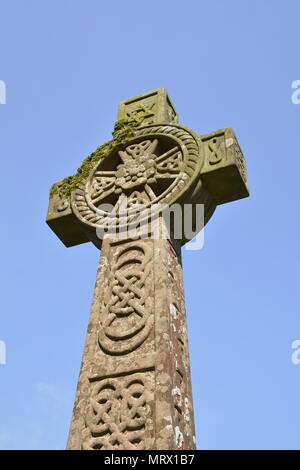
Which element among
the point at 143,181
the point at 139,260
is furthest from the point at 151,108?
the point at 139,260

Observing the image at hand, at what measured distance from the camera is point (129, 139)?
612 centimetres

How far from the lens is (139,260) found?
4777mm

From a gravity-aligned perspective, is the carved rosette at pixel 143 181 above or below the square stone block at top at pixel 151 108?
below

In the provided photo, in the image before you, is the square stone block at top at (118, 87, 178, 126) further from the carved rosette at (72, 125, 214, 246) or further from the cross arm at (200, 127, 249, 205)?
the cross arm at (200, 127, 249, 205)

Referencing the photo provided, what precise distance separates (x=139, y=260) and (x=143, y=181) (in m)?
1.05

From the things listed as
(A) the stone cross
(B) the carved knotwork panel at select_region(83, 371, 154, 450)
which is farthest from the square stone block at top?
(B) the carved knotwork panel at select_region(83, 371, 154, 450)

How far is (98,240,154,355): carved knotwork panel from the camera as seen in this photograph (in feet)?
13.7

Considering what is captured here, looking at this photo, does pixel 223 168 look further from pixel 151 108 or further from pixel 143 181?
pixel 151 108

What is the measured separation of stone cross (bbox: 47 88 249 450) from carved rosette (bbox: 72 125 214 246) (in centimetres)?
1

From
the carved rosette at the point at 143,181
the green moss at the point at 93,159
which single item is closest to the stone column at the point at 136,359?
the carved rosette at the point at 143,181

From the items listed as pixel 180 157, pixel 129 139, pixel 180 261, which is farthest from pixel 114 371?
pixel 129 139

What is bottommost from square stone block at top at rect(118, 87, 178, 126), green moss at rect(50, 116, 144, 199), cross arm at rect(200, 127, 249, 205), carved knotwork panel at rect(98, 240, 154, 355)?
carved knotwork panel at rect(98, 240, 154, 355)

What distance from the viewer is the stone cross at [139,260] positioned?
12.2 feet

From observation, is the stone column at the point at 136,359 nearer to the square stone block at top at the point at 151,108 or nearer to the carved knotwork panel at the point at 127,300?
the carved knotwork panel at the point at 127,300
